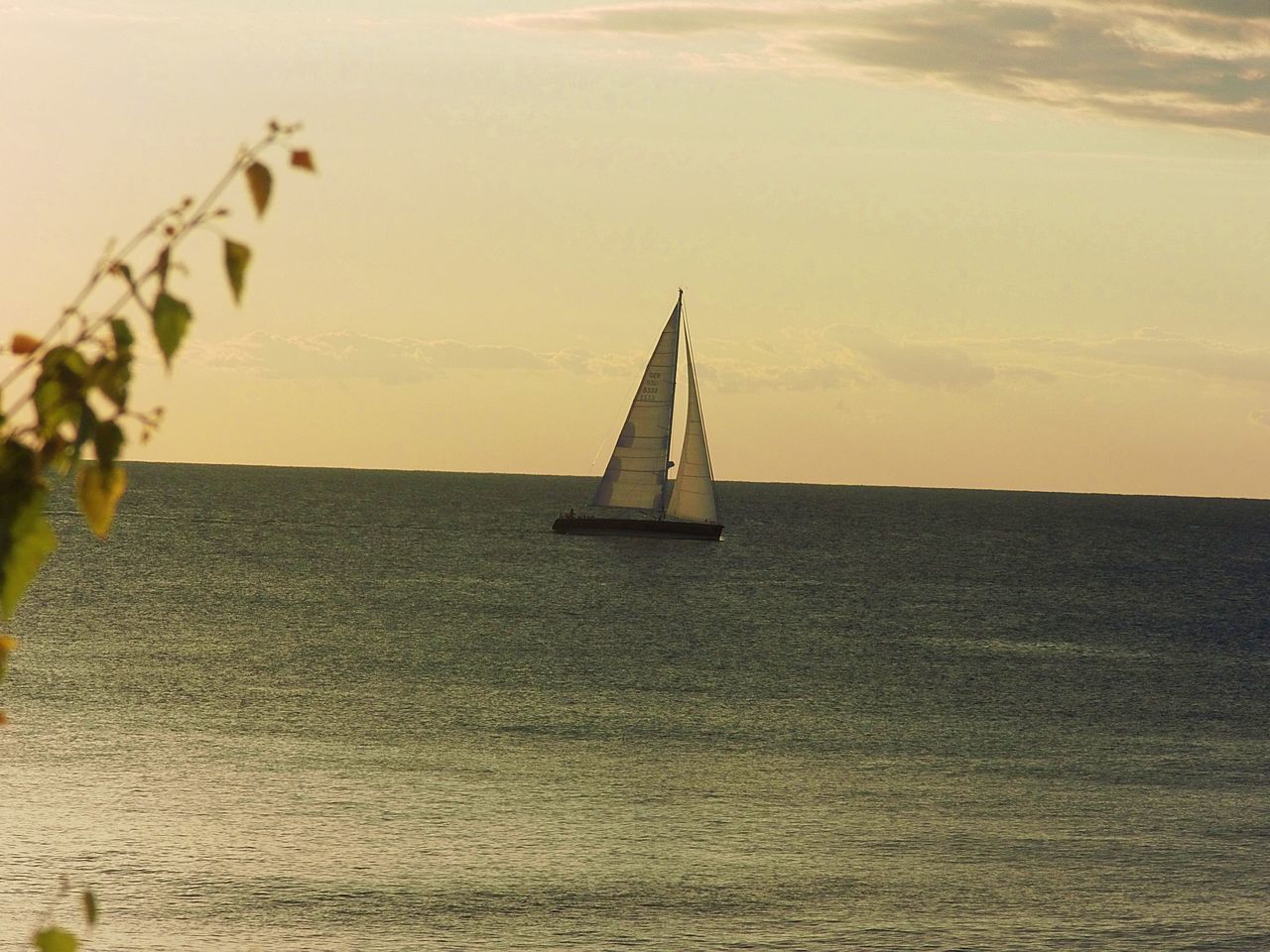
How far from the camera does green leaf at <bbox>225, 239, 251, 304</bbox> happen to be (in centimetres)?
248

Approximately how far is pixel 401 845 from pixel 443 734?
718 inches

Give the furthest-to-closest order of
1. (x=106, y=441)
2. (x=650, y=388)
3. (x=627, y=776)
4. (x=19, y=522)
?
1. (x=650, y=388)
2. (x=627, y=776)
3. (x=106, y=441)
4. (x=19, y=522)

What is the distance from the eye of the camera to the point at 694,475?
124750 mm

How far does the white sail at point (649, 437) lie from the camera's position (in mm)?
116688

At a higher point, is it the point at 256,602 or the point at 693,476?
the point at 693,476

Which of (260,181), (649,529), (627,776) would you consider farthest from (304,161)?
(649,529)

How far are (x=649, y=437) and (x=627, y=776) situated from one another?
7254 centimetres

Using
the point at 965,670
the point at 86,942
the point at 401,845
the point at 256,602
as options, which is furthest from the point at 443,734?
the point at 256,602

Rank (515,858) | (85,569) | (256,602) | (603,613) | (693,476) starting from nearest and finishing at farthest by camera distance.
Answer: (515,858) < (603,613) < (256,602) < (693,476) < (85,569)

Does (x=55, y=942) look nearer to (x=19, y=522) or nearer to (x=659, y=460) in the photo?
(x=19, y=522)

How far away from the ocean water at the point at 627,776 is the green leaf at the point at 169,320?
94.0 ft

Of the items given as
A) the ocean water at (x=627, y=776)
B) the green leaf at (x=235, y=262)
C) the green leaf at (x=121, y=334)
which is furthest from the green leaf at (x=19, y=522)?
the ocean water at (x=627, y=776)

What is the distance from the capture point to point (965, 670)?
80.4m

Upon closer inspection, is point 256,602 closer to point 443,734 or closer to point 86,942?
point 443,734
